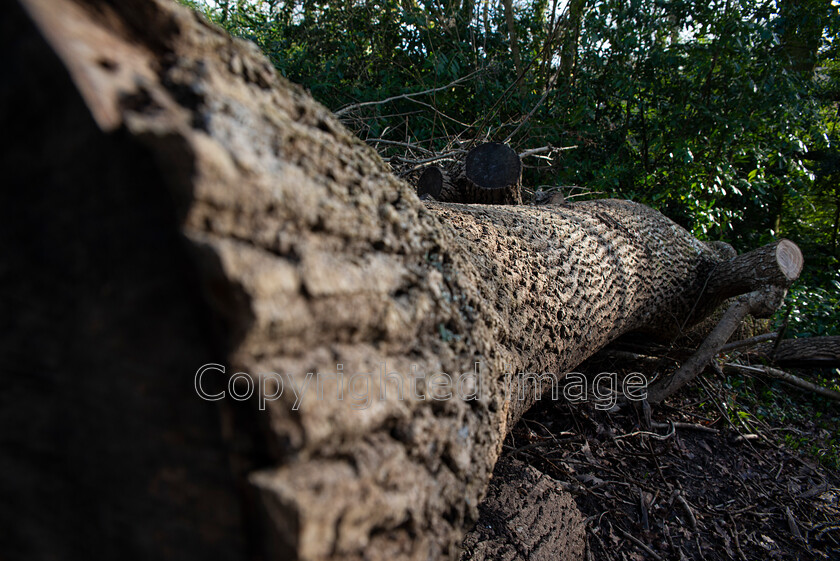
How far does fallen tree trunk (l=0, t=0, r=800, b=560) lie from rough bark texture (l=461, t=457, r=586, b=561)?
0.77 metres

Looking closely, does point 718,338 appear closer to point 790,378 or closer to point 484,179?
point 790,378

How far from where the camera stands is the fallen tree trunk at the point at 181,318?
54cm

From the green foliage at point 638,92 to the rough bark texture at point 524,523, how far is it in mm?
4004

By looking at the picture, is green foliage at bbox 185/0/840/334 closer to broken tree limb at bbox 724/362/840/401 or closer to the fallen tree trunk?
broken tree limb at bbox 724/362/840/401

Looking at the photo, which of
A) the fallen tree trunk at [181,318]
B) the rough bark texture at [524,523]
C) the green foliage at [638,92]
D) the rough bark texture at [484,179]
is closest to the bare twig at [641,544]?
the rough bark texture at [524,523]

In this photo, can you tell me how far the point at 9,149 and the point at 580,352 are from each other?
2164 millimetres

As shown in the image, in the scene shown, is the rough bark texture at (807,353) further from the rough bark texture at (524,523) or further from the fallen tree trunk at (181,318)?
the fallen tree trunk at (181,318)

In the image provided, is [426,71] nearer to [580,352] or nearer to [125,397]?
[580,352]

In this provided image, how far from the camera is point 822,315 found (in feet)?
14.7

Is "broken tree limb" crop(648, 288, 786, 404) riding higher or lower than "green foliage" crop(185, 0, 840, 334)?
lower

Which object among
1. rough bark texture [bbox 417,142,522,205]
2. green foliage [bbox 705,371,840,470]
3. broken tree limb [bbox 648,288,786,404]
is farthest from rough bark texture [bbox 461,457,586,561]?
rough bark texture [bbox 417,142,522,205]

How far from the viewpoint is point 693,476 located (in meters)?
2.45

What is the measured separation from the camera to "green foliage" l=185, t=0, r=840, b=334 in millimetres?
4945

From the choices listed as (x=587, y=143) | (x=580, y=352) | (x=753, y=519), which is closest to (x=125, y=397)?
(x=580, y=352)
